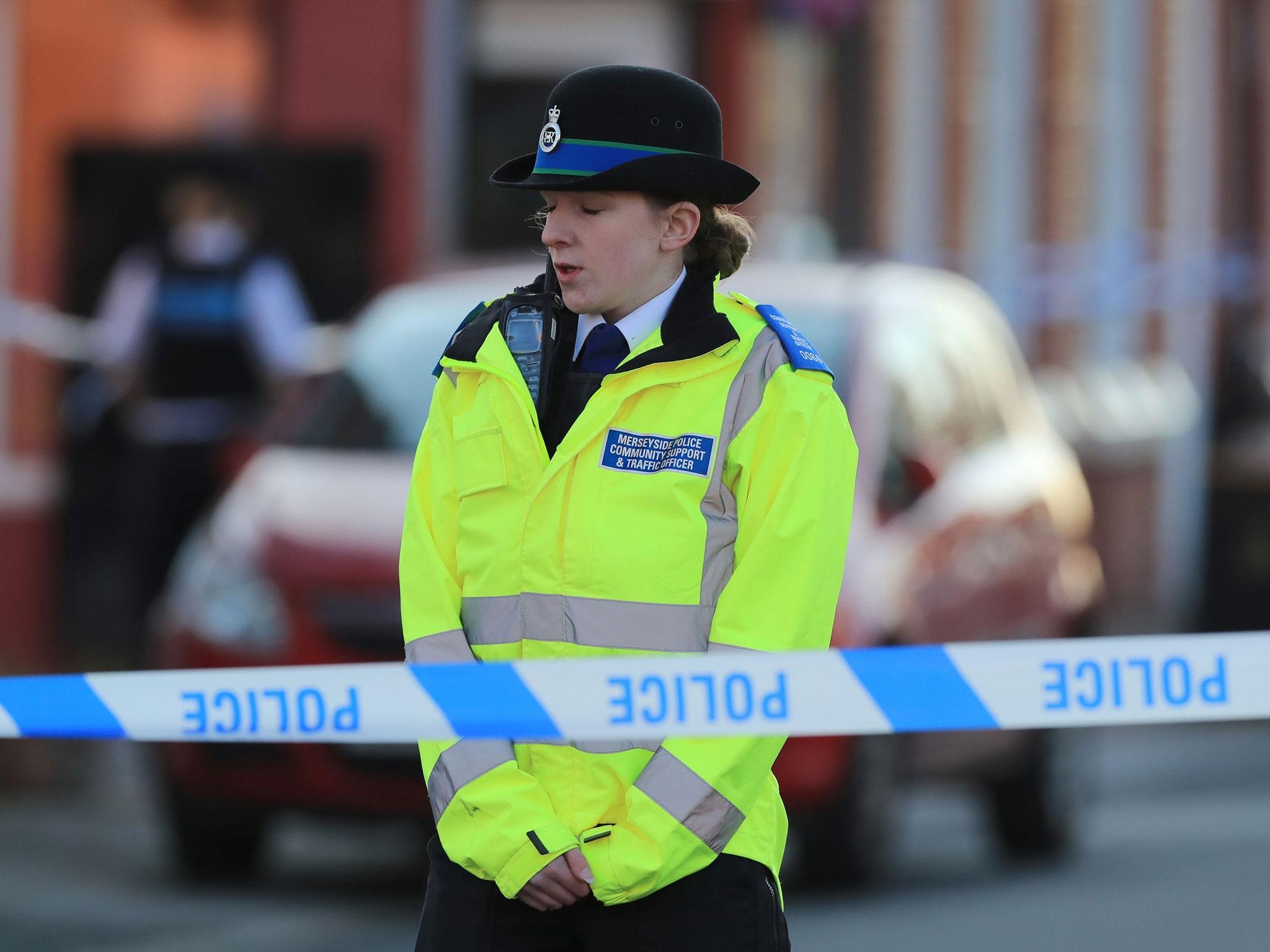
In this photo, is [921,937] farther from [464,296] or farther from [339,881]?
[464,296]

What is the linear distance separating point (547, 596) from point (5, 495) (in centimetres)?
1009

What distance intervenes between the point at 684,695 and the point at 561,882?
276mm

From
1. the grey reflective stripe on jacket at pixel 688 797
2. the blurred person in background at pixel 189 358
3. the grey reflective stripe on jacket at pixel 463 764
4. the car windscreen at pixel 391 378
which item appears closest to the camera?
the grey reflective stripe on jacket at pixel 688 797

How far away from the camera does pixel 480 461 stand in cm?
354

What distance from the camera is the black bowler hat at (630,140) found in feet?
11.6

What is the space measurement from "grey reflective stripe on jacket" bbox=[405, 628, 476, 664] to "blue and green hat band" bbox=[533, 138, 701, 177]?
2.00 ft

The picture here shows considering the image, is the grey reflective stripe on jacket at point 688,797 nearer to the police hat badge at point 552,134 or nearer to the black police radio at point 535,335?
the black police radio at point 535,335

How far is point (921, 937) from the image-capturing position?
23.7 feet

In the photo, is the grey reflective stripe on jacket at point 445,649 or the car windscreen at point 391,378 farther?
the car windscreen at point 391,378

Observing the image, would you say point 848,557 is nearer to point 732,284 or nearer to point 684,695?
point 732,284

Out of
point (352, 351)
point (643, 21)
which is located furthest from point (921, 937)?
point (643, 21)

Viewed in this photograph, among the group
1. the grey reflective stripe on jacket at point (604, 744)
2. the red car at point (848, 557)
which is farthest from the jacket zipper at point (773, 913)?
the red car at point (848, 557)

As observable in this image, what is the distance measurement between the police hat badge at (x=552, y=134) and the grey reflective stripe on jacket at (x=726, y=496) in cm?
37

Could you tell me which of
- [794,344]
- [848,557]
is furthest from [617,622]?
[848,557]
